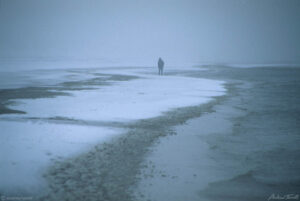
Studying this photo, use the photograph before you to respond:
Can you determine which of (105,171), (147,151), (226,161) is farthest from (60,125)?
(226,161)

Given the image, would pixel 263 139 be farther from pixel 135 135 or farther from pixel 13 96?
pixel 13 96

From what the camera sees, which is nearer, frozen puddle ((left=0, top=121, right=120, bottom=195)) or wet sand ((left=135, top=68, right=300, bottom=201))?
wet sand ((left=135, top=68, right=300, bottom=201))

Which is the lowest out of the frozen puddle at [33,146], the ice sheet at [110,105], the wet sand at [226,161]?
the wet sand at [226,161]

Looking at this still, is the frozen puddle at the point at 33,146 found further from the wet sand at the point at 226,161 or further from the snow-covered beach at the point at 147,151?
the wet sand at the point at 226,161

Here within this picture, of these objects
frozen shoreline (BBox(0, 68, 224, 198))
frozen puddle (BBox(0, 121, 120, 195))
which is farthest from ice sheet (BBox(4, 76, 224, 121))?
frozen puddle (BBox(0, 121, 120, 195))

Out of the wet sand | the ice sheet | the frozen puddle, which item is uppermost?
the ice sheet

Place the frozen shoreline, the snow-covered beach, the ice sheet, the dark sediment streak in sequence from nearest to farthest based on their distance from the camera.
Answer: the dark sediment streak → the snow-covered beach → the frozen shoreline → the ice sheet

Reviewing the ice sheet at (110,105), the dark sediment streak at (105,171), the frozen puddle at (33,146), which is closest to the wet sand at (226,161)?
the dark sediment streak at (105,171)

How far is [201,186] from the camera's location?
6.21 metres

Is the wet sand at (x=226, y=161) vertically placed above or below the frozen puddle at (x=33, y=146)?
below

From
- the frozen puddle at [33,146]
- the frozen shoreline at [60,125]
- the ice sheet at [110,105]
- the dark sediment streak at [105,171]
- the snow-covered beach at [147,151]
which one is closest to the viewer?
the dark sediment streak at [105,171]

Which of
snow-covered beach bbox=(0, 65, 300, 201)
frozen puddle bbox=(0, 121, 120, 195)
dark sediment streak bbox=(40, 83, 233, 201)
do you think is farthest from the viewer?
frozen puddle bbox=(0, 121, 120, 195)

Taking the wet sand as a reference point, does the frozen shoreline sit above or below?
above

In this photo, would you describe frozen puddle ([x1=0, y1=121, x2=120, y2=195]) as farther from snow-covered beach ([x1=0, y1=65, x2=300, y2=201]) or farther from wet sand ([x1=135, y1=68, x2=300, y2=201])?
wet sand ([x1=135, y1=68, x2=300, y2=201])
